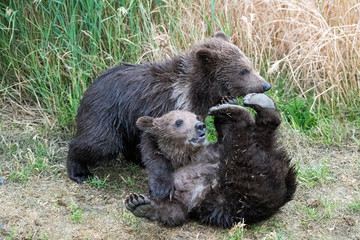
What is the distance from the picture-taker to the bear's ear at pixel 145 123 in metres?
5.33

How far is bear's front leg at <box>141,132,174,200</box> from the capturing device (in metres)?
5.10

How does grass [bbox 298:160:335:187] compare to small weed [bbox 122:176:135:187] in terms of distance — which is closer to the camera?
grass [bbox 298:160:335:187]

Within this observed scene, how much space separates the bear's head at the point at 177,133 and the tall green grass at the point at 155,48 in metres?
1.71

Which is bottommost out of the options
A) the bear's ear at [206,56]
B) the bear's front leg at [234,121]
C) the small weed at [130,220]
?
the small weed at [130,220]

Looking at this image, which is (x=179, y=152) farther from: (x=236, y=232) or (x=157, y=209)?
(x=236, y=232)

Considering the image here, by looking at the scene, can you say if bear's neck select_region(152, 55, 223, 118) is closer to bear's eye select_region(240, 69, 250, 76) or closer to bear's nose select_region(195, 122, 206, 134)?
bear's eye select_region(240, 69, 250, 76)

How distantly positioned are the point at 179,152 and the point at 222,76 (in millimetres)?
1010

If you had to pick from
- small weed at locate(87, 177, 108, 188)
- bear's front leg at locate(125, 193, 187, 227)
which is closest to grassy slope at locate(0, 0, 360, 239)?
small weed at locate(87, 177, 108, 188)

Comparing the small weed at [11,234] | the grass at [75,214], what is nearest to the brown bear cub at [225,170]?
the grass at [75,214]

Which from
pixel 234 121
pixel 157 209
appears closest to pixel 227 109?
pixel 234 121

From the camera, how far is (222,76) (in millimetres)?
5828

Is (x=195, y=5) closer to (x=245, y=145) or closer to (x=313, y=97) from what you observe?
(x=313, y=97)

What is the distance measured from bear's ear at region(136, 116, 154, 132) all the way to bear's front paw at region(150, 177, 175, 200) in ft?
1.70

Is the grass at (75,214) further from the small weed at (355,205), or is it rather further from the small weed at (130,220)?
the small weed at (355,205)
